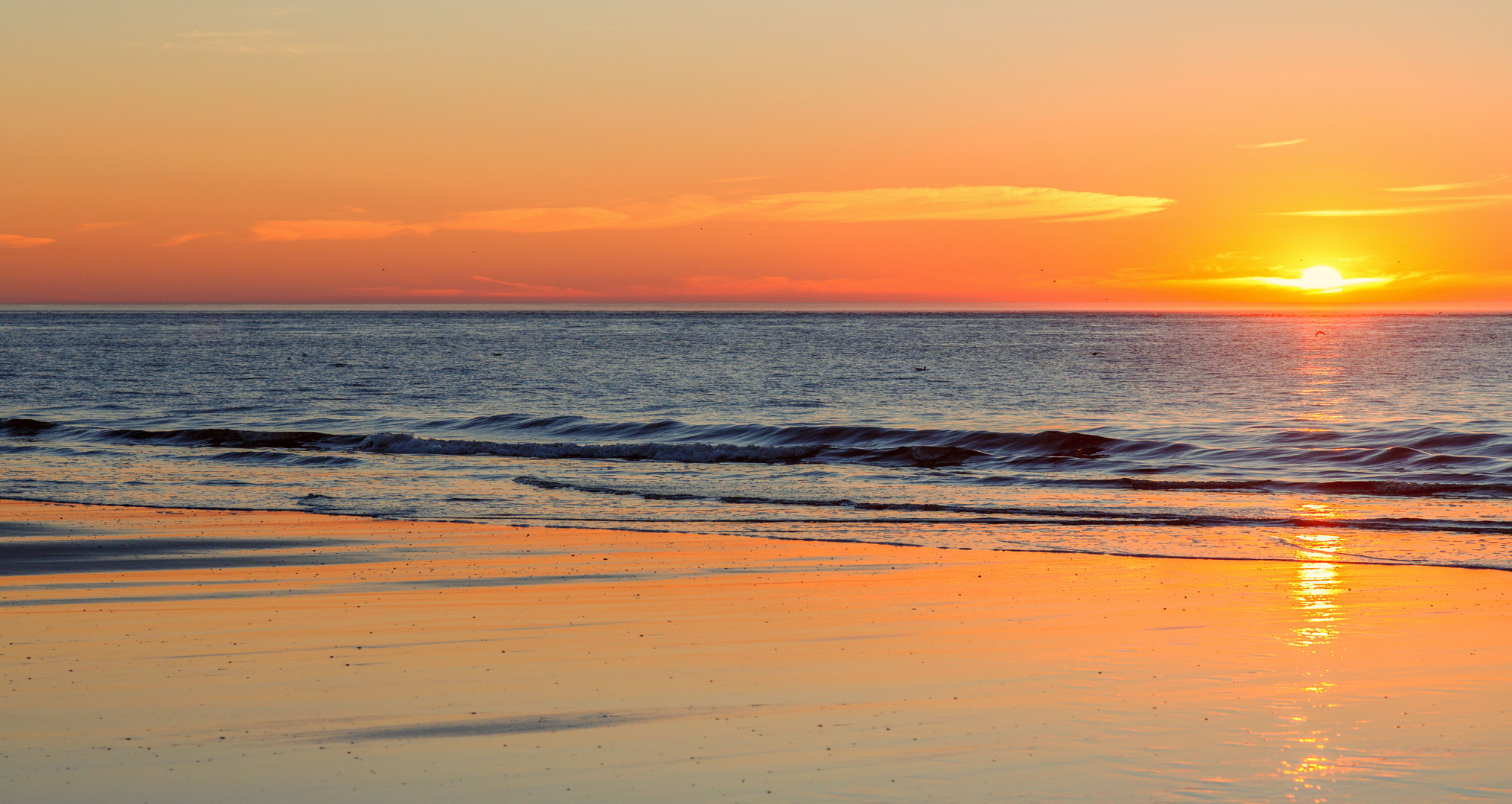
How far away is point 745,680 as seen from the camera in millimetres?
7680

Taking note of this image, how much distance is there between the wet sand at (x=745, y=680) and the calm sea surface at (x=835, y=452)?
367 cm

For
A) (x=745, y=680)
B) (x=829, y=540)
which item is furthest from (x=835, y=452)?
(x=745, y=680)

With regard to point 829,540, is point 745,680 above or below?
above

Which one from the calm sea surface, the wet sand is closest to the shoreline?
the calm sea surface

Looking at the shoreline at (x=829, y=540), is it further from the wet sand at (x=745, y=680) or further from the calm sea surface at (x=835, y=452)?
the wet sand at (x=745, y=680)

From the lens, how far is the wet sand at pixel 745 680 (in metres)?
5.82

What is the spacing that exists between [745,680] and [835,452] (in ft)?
67.2

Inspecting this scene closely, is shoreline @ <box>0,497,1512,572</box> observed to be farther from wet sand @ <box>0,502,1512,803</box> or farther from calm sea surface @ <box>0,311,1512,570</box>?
wet sand @ <box>0,502,1512,803</box>

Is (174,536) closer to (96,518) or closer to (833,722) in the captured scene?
(96,518)

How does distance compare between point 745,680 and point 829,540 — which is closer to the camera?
point 745,680

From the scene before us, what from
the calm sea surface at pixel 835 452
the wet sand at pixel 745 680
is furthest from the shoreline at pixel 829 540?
the wet sand at pixel 745 680

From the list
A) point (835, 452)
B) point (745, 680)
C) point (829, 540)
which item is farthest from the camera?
point (835, 452)

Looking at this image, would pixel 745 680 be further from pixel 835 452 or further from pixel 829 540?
pixel 835 452

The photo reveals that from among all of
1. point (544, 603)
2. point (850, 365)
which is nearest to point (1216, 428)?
point (544, 603)
